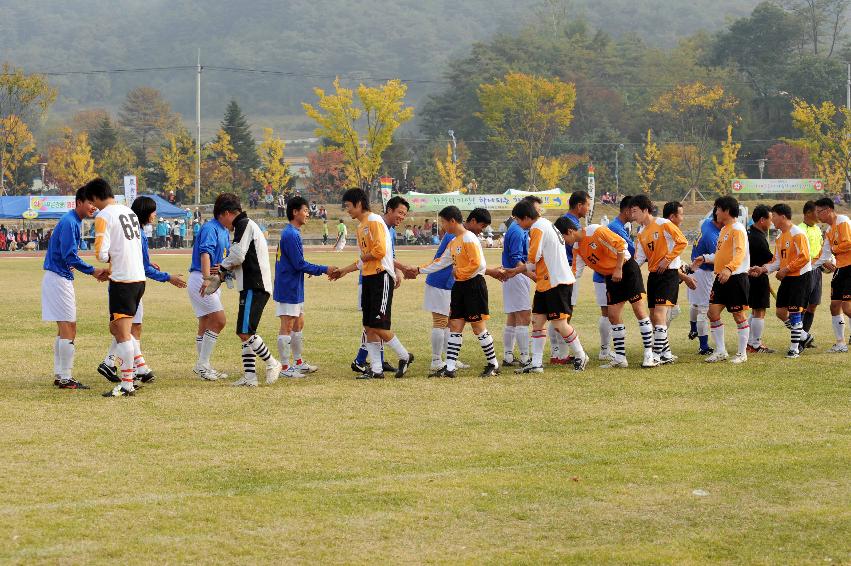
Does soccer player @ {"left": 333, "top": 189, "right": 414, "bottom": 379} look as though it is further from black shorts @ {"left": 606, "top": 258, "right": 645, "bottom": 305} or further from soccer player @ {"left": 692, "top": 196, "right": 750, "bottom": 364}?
soccer player @ {"left": 692, "top": 196, "right": 750, "bottom": 364}

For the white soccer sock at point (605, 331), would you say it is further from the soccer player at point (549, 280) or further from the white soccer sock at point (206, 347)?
the white soccer sock at point (206, 347)

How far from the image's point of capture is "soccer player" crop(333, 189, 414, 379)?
42.3ft

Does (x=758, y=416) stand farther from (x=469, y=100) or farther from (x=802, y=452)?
(x=469, y=100)

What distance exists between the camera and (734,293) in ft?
47.2

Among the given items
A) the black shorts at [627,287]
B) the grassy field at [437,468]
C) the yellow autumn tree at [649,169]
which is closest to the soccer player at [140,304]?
the grassy field at [437,468]

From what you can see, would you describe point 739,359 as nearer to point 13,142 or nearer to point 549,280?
point 549,280

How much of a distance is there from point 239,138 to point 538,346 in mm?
103430

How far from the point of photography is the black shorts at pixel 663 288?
14.4m

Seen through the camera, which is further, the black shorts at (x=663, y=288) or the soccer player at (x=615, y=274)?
the black shorts at (x=663, y=288)

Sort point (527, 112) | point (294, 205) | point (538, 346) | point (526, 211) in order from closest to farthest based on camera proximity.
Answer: point (294, 205) < point (538, 346) < point (526, 211) < point (527, 112)

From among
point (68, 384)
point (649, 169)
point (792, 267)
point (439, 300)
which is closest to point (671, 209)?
point (792, 267)

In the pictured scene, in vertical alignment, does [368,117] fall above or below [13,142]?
above

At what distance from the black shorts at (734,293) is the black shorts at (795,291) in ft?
4.24

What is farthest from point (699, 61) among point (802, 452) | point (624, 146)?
point (802, 452)
